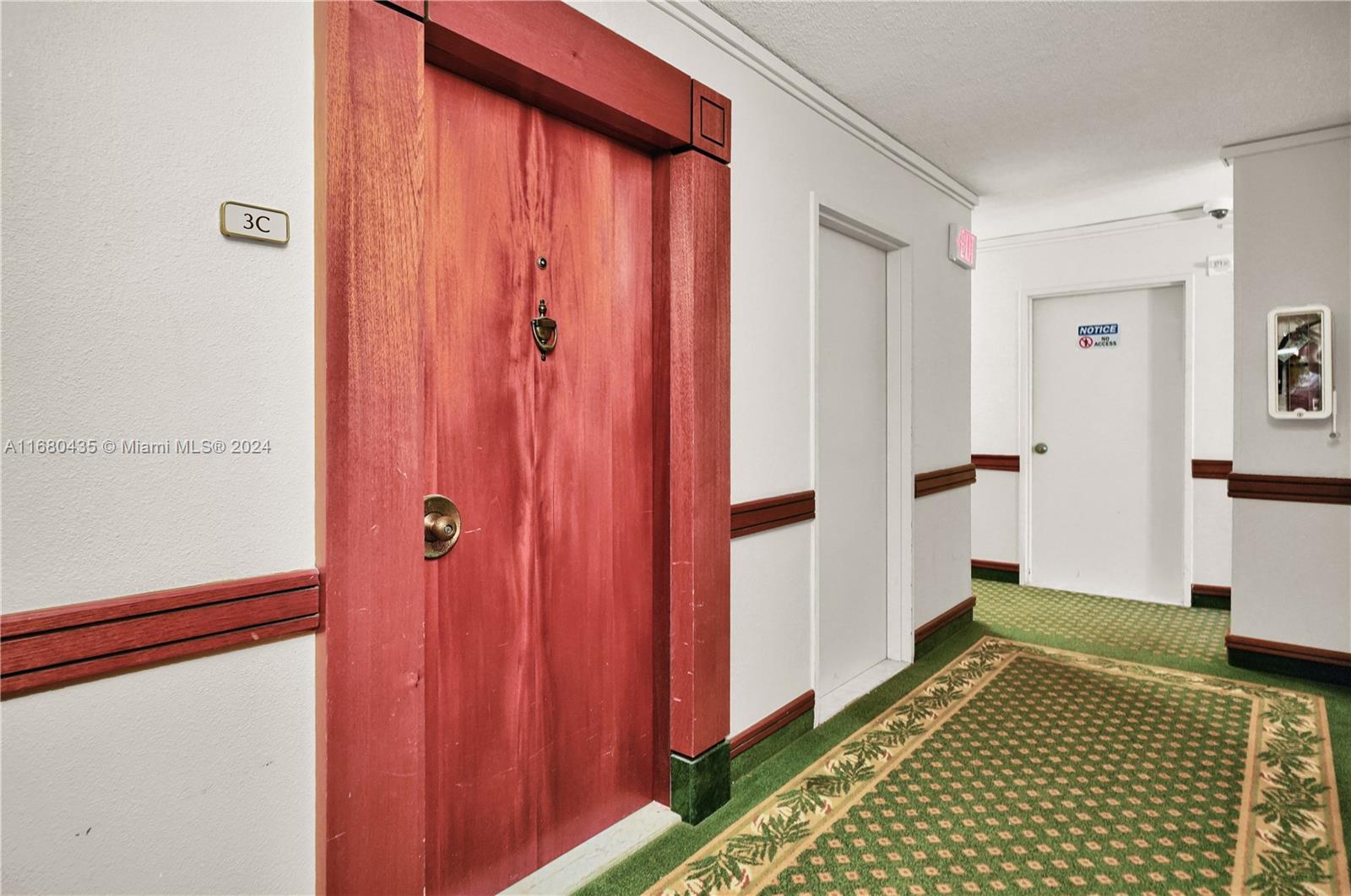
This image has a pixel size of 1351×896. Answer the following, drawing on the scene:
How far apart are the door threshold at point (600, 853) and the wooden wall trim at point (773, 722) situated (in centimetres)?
34

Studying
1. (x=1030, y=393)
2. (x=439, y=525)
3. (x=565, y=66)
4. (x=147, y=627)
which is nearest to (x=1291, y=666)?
(x=1030, y=393)

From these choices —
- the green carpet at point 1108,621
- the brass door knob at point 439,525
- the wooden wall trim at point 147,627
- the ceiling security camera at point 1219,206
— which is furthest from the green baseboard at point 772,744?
the ceiling security camera at point 1219,206

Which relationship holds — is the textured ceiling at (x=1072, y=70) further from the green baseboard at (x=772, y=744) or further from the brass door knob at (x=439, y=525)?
the green baseboard at (x=772, y=744)

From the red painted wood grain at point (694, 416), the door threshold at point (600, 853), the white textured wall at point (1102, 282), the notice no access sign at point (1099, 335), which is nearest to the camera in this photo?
the door threshold at point (600, 853)

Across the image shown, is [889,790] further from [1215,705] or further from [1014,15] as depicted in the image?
[1014,15]

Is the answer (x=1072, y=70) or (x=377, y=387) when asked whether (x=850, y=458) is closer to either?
(x=1072, y=70)

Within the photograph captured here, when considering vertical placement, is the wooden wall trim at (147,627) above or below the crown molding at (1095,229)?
below

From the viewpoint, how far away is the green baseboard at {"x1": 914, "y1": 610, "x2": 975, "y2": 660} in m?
3.85

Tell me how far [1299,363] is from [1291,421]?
281mm

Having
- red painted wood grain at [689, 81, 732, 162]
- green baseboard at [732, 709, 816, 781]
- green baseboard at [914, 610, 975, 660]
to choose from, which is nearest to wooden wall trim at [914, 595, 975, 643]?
green baseboard at [914, 610, 975, 660]

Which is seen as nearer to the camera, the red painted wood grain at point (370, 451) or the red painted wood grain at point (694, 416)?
the red painted wood grain at point (370, 451)

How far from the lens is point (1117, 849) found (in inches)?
82.7

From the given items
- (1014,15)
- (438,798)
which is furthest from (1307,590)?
(438,798)

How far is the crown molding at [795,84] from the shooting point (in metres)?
2.31
